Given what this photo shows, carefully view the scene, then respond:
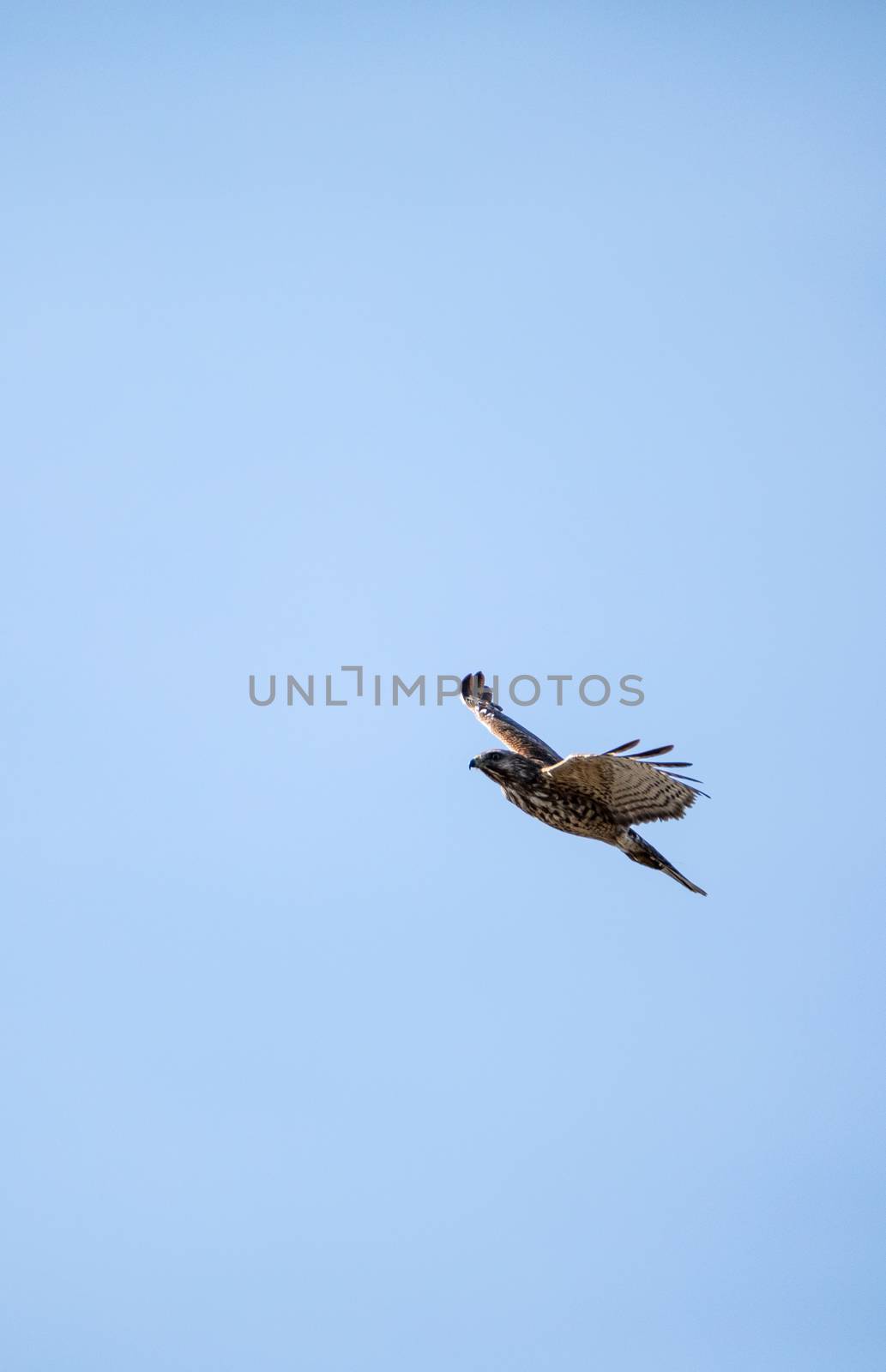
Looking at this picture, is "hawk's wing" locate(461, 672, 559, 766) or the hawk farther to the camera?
"hawk's wing" locate(461, 672, 559, 766)

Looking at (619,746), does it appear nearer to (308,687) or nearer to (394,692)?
(394,692)

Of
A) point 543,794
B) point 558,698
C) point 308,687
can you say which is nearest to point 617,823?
point 543,794

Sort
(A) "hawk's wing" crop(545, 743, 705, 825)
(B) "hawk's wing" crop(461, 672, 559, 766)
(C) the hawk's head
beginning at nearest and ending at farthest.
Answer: (A) "hawk's wing" crop(545, 743, 705, 825)
(C) the hawk's head
(B) "hawk's wing" crop(461, 672, 559, 766)

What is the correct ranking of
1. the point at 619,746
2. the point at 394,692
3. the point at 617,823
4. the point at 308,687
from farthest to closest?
the point at 308,687 < the point at 394,692 < the point at 617,823 < the point at 619,746

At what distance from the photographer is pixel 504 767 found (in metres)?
18.9

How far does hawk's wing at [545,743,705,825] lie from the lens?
17.5 metres

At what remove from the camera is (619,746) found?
1703cm

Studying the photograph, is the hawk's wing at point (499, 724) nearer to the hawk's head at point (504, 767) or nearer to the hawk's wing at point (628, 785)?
the hawk's head at point (504, 767)

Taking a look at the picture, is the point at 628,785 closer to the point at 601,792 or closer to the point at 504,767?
the point at 601,792

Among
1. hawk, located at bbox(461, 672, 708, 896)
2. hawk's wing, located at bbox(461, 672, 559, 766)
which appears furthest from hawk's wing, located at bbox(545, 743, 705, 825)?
hawk's wing, located at bbox(461, 672, 559, 766)

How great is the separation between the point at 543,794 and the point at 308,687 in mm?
5363

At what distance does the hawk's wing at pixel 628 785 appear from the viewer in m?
17.5

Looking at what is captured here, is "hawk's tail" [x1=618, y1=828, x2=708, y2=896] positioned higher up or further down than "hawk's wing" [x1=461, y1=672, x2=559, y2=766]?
further down

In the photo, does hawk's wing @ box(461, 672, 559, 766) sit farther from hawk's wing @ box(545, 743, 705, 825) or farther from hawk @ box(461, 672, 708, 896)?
hawk's wing @ box(545, 743, 705, 825)
